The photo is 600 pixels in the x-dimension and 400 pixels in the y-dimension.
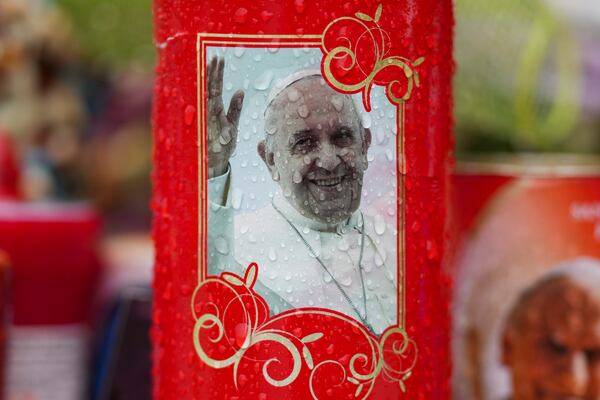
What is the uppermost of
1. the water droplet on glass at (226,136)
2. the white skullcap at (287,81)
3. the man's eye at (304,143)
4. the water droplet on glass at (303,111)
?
the white skullcap at (287,81)

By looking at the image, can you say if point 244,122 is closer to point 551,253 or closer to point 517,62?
point 551,253

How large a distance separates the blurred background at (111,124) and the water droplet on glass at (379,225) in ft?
1.14

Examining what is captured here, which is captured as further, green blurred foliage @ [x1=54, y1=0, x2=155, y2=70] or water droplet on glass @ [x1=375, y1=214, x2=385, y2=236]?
green blurred foliage @ [x1=54, y1=0, x2=155, y2=70]

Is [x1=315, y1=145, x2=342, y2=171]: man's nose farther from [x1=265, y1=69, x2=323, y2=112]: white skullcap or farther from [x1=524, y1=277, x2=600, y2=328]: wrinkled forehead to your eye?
[x1=524, y1=277, x2=600, y2=328]: wrinkled forehead

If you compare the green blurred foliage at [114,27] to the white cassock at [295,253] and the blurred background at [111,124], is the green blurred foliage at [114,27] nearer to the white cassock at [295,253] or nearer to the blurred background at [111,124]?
the blurred background at [111,124]

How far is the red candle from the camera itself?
0.58m

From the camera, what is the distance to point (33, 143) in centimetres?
109

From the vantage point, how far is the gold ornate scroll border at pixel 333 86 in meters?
0.57

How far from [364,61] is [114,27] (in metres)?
0.55

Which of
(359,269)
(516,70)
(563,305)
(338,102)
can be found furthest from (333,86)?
(516,70)

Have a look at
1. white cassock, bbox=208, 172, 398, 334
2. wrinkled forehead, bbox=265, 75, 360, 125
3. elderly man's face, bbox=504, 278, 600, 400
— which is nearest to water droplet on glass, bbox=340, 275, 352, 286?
white cassock, bbox=208, 172, 398, 334

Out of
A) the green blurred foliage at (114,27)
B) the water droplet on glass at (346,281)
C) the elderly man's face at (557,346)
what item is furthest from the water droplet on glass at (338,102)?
the green blurred foliage at (114,27)

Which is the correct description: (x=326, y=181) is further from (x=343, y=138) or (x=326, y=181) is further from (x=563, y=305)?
(x=563, y=305)

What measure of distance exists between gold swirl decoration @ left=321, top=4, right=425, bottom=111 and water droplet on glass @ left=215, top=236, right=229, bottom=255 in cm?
12
